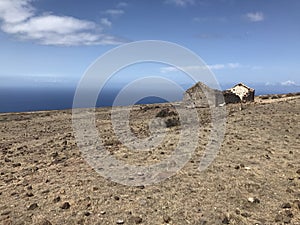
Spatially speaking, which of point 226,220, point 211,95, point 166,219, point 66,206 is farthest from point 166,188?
point 211,95

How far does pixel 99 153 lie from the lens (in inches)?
750

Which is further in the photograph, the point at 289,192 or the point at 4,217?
the point at 289,192

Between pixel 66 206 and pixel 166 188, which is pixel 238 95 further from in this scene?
pixel 66 206

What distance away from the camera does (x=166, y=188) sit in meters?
13.0

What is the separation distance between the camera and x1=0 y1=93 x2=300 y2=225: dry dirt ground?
10.7 m

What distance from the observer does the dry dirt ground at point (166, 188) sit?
10703 mm

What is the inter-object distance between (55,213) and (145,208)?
3.13m

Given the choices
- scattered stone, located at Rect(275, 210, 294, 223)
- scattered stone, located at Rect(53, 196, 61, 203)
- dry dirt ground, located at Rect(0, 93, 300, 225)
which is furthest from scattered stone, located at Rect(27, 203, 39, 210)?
scattered stone, located at Rect(275, 210, 294, 223)

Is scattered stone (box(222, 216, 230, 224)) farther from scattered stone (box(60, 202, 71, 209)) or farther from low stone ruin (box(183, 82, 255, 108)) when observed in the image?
low stone ruin (box(183, 82, 255, 108))

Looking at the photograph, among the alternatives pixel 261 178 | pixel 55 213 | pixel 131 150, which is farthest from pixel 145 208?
pixel 131 150

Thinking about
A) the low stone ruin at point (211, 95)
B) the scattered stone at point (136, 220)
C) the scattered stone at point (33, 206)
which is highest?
the low stone ruin at point (211, 95)

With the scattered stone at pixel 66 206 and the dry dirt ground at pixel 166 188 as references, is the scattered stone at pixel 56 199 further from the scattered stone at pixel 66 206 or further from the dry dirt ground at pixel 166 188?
the scattered stone at pixel 66 206

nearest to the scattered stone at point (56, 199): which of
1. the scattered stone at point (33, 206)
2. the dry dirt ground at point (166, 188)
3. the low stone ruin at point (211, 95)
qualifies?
the dry dirt ground at point (166, 188)

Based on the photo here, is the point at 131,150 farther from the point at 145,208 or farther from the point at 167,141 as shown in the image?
the point at 145,208
